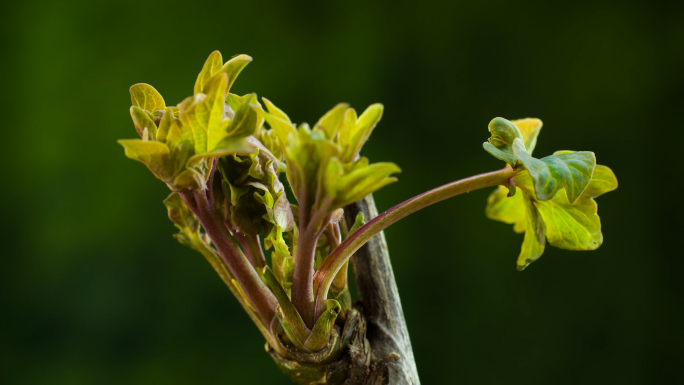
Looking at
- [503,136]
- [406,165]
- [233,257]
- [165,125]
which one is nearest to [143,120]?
[165,125]

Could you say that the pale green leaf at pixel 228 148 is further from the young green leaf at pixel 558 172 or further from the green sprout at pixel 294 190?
the young green leaf at pixel 558 172

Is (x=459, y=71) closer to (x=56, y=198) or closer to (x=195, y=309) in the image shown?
(x=195, y=309)

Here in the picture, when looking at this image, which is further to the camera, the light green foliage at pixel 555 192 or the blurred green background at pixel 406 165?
the blurred green background at pixel 406 165

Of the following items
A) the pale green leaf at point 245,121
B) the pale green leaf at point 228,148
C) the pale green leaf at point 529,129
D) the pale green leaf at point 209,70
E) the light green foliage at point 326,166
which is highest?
the pale green leaf at point 209,70

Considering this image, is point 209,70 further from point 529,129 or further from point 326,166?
point 529,129

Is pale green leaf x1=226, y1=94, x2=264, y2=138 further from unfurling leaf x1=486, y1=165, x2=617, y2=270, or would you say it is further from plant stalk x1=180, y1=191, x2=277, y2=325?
unfurling leaf x1=486, y1=165, x2=617, y2=270

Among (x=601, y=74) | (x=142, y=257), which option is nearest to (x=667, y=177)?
(x=601, y=74)

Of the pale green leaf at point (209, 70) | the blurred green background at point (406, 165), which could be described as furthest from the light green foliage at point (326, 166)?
the blurred green background at point (406, 165)

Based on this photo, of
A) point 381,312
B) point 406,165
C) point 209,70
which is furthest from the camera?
point 406,165
